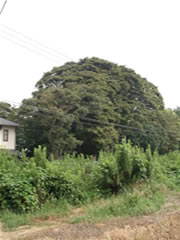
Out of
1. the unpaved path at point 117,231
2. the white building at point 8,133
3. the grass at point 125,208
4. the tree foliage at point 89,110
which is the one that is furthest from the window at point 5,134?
the unpaved path at point 117,231

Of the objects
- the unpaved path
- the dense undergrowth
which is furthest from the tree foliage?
the unpaved path

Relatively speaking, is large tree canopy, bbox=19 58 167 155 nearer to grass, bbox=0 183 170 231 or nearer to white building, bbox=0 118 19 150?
white building, bbox=0 118 19 150

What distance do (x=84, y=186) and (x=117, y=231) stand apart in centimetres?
580

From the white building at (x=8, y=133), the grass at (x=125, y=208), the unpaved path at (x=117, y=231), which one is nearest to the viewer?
the unpaved path at (x=117, y=231)

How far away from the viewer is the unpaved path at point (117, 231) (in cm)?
540

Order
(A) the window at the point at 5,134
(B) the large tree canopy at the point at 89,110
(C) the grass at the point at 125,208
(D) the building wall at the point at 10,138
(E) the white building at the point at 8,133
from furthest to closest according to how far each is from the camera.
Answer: (A) the window at the point at 5,134 → (D) the building wall at the point at 10,138 → (E) the white building at the point at 8,133 → (B) the large tree canopy at the point at 89,110 → (C) the grass at the point at 125,208

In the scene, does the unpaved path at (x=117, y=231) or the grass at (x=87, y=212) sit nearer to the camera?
the unpaved path at (x=117, y=231)

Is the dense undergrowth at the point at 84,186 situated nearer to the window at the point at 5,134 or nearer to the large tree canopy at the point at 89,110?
the large tree canopy at the point at 89,110

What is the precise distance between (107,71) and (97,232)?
33.7 m

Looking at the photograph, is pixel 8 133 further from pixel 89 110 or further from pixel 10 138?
pixel 89 110

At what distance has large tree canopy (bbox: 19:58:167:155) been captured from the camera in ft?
93.0

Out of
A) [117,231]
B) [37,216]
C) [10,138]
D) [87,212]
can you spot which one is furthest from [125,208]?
[10,138]

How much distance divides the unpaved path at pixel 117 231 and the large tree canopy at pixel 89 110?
69.3 feet

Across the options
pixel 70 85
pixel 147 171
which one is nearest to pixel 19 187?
pixel 147 171
